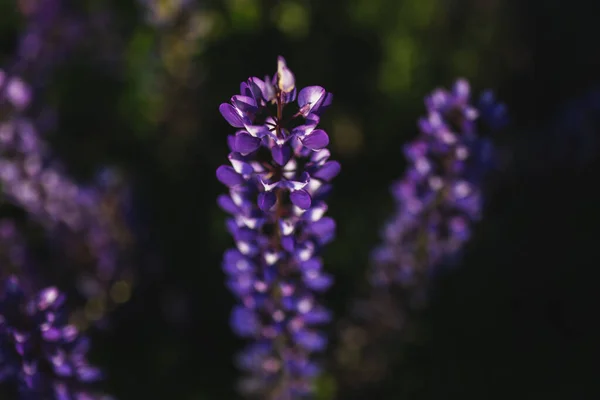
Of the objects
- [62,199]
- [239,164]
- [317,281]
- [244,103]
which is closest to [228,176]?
[239,164]

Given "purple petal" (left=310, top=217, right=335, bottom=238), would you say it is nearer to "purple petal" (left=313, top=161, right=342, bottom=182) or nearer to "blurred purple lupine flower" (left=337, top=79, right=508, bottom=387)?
"purple petal" (left=313, top=161, right=342, bottom=182)

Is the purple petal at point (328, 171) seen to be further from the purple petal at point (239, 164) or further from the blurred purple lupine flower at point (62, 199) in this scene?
the blurred purple lupine flower at point (62, 199)

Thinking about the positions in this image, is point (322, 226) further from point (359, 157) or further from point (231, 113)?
point (359, 157)

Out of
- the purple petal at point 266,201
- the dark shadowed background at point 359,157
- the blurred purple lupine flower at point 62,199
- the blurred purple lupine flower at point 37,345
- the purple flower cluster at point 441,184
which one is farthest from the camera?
the dark shadowed background at point 359,157

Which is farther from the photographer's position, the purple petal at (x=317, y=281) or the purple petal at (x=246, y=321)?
the purple petal at (x=246, y=321)

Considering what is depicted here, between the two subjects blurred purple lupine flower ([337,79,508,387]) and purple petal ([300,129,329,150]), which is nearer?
purple petal ([300,129,329,150])

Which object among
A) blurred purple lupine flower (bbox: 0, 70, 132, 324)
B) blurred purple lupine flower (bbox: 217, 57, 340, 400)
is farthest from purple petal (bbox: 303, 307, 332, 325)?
blurred purple lupine flower (bbox: 0, 70, 132, 324)

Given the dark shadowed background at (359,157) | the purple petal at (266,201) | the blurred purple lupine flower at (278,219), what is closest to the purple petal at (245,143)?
the blurred purple lupine flower at (278,219)
